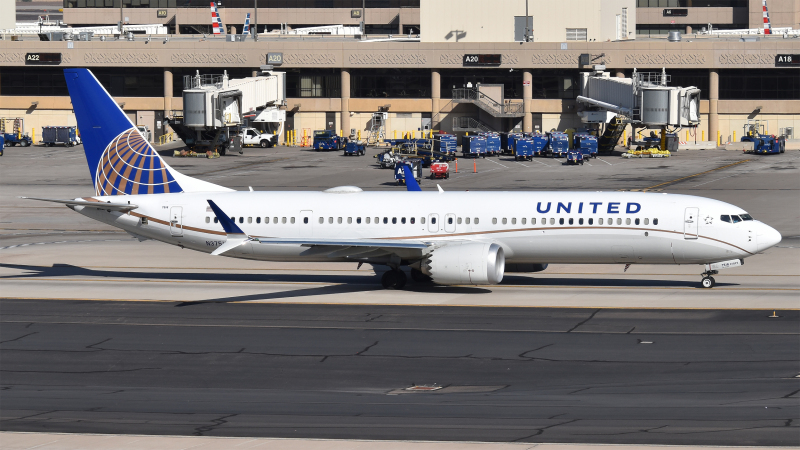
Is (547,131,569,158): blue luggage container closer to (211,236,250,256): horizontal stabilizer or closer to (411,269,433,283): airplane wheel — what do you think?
(411,269,433,283): airplane wheel

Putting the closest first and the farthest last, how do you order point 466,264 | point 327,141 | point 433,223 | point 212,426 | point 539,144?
point 212,426 → point 466,264 → point 433,223 → point 539,144 → point 327,141

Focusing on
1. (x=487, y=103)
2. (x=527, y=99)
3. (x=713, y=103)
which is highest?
(x=527, y=99)

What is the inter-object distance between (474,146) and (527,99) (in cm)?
1765

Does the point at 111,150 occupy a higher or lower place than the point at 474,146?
lower

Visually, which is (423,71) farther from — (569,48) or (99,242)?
(99,242)

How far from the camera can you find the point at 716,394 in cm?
2717

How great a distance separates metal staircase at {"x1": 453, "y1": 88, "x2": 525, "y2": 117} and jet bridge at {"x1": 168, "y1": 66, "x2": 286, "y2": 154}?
2277 centimetres

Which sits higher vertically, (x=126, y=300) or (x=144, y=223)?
(x=144, y=223)

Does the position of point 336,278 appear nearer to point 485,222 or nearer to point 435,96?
point 485,222

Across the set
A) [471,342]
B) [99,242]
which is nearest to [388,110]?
[99,242]

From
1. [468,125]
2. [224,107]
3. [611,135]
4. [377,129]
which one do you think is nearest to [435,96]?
[468,125]

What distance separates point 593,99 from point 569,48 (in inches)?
287

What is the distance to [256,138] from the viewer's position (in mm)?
127000

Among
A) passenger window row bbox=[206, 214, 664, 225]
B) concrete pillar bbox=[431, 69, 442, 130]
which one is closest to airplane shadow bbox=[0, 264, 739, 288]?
passenger window row bbox=[206, 214, 664, 225]
